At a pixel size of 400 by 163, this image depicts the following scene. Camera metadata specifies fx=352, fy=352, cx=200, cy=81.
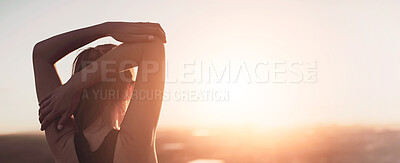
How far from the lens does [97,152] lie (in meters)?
2.10


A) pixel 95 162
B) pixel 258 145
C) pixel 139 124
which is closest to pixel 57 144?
pixel 95 162

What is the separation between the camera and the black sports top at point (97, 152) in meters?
2.11

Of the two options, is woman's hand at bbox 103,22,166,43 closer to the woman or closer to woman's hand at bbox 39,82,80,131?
the woman

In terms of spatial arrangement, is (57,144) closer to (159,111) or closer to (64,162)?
(64,162)

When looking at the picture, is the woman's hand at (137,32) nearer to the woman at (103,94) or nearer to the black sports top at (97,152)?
the woman at (103,94)

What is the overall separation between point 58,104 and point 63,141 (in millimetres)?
240

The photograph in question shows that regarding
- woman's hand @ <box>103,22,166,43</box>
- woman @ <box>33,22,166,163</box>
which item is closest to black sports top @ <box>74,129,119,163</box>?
woman @ <box>33,22,166,163</box>

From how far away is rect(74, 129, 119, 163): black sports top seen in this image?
2.11 m

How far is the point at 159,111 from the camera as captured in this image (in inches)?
83.7

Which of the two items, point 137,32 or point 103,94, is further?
point 103,94

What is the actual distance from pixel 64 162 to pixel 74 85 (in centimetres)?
48

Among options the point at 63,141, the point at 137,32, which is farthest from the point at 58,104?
the point at 137,32

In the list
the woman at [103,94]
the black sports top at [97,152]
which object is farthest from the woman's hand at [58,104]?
the black sports top at [97,152]

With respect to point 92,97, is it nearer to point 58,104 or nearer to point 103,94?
point 103,94
